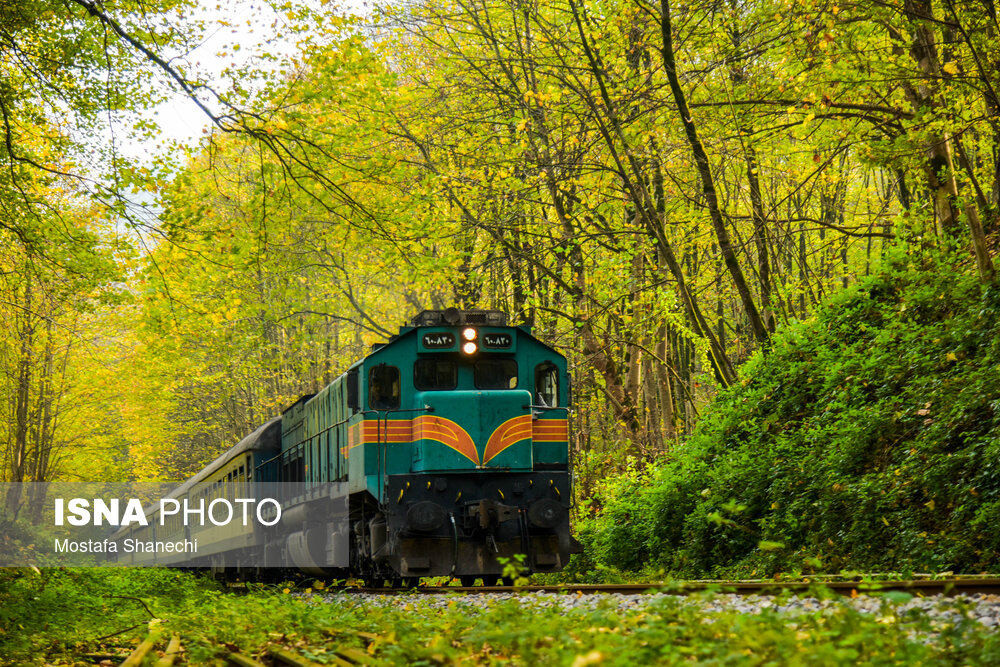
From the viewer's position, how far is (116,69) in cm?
1188

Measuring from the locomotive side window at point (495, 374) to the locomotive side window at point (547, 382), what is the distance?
33 cm

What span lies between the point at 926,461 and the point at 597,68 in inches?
309

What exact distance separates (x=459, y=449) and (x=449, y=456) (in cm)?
16

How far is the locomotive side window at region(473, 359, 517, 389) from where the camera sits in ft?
42.7

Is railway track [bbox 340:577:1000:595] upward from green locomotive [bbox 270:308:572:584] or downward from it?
downward

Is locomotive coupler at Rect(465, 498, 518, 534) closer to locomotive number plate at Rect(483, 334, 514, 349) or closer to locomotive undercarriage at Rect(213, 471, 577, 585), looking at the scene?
locomotive undercarriage at Rect(213, 471, 577, 585)

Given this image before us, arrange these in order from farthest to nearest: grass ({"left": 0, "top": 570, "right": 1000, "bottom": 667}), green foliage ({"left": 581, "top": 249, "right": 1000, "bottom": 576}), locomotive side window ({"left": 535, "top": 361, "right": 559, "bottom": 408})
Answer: locomotive side window ({"left": 535, "top": 361, "right": 559, "bottom": 408}) → green foliage ({"left": 581, "top": 249, "right": 1000, "bottom": 576}) → grass ({"left": 0, "top": 570, "right": 1000, "bottom": 667})

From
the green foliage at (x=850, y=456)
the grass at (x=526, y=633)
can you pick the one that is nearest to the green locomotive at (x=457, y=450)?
the grass at (x=526, y=633)

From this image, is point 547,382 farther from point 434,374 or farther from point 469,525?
point 469,525

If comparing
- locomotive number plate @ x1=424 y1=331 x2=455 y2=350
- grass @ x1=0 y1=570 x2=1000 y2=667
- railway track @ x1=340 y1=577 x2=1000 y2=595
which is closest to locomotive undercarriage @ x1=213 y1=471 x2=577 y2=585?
railway track @ x1=340 y1=577 x2=1000 y2=595

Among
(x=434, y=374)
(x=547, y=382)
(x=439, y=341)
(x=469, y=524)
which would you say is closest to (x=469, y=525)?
(x=469, y=524)

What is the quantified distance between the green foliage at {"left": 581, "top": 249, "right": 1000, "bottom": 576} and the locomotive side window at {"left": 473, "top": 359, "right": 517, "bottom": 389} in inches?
132

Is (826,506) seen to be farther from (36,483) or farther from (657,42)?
(36,483)

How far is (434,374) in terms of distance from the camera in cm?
1288
